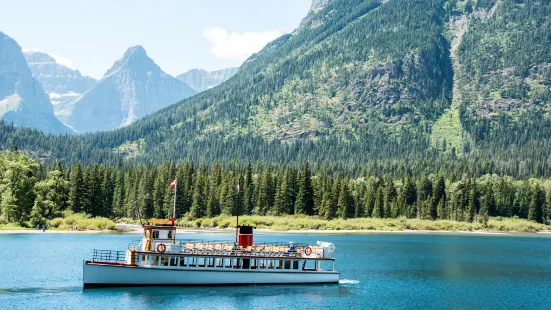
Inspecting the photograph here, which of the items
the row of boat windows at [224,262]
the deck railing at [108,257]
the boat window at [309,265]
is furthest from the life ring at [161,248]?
the boat window at [309,265]

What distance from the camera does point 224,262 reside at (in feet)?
275

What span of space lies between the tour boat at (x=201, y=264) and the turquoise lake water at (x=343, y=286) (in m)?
1.26

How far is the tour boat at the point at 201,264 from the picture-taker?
7894cm

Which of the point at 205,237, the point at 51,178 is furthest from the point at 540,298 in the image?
the point at 51,178

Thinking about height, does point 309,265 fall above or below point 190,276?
above

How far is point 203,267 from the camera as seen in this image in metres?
82.6

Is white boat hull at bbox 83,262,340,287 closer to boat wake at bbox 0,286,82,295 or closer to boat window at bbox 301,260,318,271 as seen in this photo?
boat window at bbox 301,260,318,271

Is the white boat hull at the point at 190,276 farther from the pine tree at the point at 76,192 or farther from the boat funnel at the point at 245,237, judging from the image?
the pine tree at the point at 76,192

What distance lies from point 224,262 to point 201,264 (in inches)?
117

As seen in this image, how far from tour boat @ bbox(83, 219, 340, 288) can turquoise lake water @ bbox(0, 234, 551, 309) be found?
4.12 ft

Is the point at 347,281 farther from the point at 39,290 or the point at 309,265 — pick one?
the point at 39,290

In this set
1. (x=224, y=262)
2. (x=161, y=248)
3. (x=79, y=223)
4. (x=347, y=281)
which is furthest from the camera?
(x=79, y=223)

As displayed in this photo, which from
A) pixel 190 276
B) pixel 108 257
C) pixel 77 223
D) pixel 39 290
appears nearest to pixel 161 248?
pixel 190 276

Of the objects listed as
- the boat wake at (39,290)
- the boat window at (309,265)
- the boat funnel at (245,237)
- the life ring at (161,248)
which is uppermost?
the boat funnel at (245,237)
